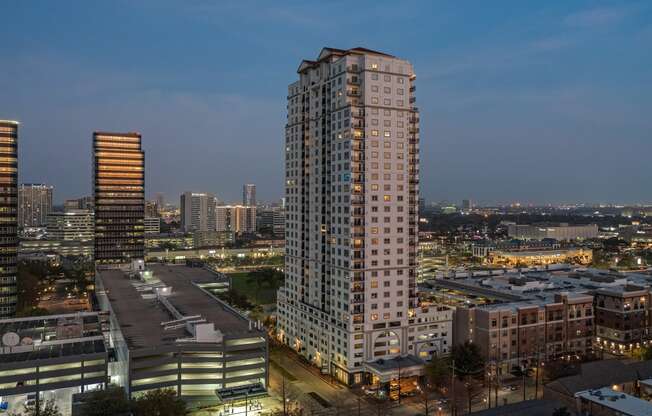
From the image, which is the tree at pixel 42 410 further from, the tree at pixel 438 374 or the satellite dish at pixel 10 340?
the tree at pixel 438 374

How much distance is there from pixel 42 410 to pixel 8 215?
45.3 metres

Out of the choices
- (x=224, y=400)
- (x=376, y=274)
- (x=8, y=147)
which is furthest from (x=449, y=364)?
(x=8, y=147)

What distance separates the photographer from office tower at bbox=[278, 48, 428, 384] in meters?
55.1

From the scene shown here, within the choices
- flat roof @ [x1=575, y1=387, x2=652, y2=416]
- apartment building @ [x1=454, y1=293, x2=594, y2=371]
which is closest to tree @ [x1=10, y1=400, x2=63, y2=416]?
apartment building @ [x1=454, y1=293, x2=594, y2=371]

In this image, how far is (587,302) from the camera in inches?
2574

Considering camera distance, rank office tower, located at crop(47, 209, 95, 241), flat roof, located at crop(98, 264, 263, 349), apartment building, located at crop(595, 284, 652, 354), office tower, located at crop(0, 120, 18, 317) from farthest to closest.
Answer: office tower, located at crop(47, 209, 95, 241) < office tower, located at crop(0, 120, 18, 317) < apartment building, located at crop(595, 284, 652, 354) < flat roof, located at crop(98, 264, 263, 349)

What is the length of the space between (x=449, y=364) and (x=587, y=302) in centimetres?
2383

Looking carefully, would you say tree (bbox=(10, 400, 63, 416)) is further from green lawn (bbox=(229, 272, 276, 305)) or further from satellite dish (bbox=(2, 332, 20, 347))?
green lawn (bbox=(229, 272, 276, 305))

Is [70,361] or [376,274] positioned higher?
[376,274]

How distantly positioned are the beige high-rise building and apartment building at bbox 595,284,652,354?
22029 millimetres

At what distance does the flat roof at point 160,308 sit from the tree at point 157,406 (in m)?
7.46

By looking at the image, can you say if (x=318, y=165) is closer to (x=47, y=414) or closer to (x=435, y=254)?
(x=47, y=414)

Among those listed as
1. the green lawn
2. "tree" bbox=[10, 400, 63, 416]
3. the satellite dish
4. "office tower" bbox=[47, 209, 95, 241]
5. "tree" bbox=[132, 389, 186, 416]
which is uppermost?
"office tower" bbox=[47, 209, 95, 241]

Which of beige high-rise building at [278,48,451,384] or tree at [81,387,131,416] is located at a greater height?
beige high-rise building at [278,48,451,384]
